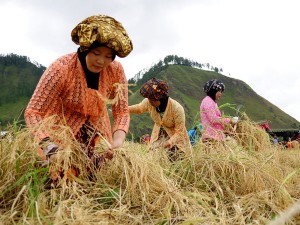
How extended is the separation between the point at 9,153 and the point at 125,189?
612 millimetres

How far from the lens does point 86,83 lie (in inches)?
85.4

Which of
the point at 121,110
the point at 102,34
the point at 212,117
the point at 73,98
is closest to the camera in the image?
the point at 102,34

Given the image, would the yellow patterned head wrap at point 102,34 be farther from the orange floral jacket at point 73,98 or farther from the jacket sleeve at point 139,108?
the jacket sleeve at point 139,108

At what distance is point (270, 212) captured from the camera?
186 centimetres

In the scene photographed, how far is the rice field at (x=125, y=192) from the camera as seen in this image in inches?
59.2

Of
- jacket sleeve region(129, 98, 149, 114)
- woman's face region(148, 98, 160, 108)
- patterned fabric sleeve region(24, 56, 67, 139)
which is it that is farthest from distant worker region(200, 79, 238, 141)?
patterned fabric sleeve region(24, 56, 67, 139)

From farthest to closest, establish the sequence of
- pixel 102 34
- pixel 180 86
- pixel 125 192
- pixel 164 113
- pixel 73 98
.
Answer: pixel 180 86 < pixel 164 113 < pixel 73 98 < pixel 102 34 < pixel 125 192

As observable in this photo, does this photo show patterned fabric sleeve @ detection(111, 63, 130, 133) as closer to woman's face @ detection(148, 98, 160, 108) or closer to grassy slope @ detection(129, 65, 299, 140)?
woman's face @ detection(148, 98, 160, 108)

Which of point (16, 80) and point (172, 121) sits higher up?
point (16, 80)

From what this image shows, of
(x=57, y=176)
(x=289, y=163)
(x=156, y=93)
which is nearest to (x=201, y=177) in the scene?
(x=57, y=176)

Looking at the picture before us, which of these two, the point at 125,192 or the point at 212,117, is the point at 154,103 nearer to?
the point at 212,117

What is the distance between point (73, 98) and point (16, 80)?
388ft

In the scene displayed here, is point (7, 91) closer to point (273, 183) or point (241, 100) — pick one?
point (241, 100)

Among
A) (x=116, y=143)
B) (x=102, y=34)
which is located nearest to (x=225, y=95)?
(x=116, y=143)
